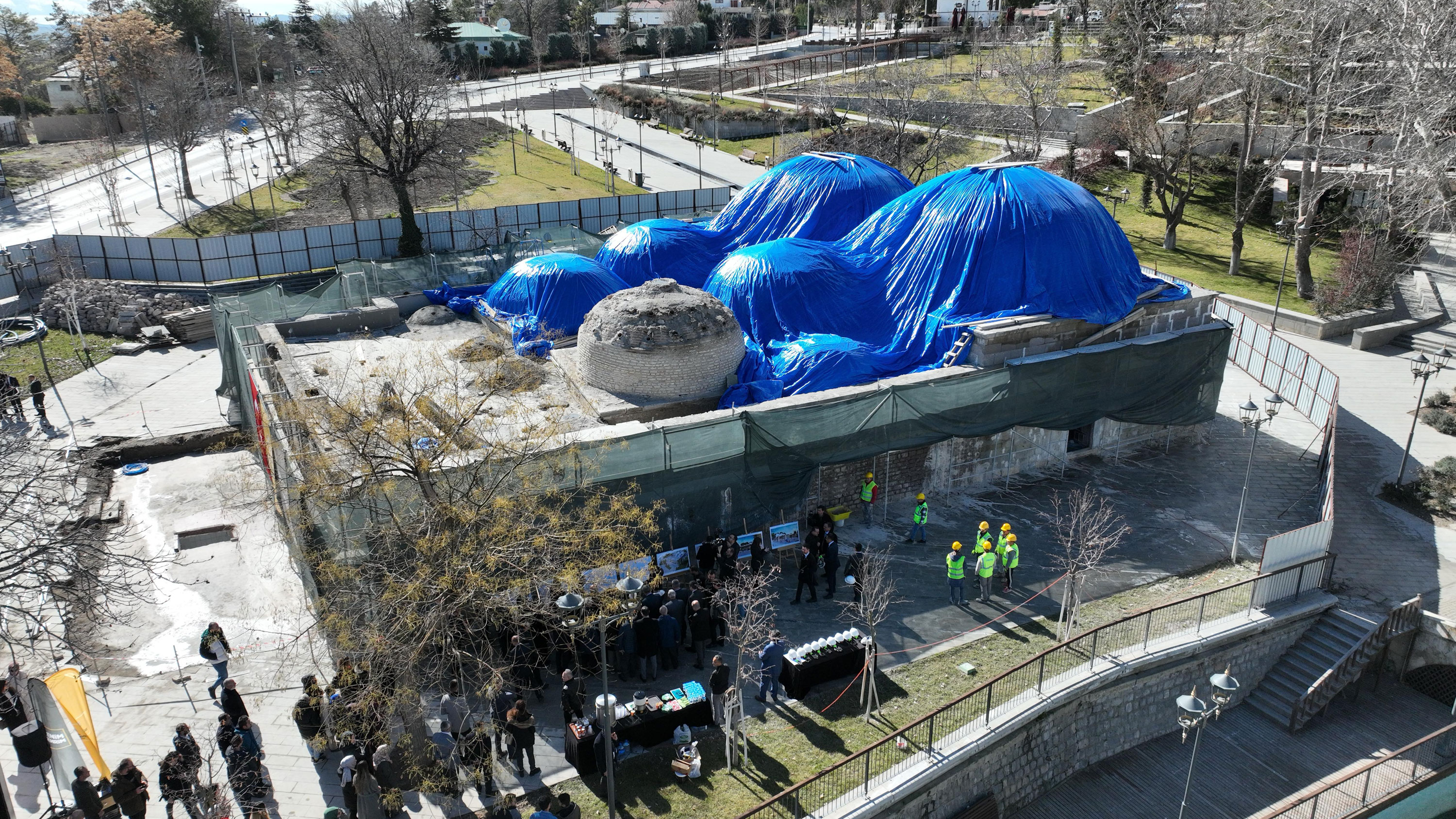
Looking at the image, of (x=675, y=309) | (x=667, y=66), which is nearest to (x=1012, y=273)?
(x=675, y=309)

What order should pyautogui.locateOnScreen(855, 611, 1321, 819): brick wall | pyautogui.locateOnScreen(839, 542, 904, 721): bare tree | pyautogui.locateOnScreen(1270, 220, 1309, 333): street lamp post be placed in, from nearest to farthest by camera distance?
pyautogui.locateOnScreen(855, 611, 1321, 819): brick wall → pyautogui.locateOnScreen(839, 542, 904, 721): bare tree → pyautogui.locateOnScreen(1270, 220, 1309, 333): street lamp post

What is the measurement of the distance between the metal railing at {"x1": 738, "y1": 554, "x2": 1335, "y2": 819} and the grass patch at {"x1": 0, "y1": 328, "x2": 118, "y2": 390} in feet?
83.2

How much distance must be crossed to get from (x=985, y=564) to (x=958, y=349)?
231 inches

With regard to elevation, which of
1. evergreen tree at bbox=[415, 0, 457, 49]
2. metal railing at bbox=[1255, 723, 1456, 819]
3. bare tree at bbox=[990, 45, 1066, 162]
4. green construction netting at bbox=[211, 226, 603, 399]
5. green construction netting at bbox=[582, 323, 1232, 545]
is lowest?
metal railing at bbox=[1255, 723, 1456, 819]

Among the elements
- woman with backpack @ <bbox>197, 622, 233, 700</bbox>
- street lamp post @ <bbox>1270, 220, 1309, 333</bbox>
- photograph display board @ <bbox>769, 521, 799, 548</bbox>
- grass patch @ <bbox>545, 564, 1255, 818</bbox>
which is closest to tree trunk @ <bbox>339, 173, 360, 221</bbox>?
woman with backpack @ <bbox>197, 622, 233, 700</bbox>

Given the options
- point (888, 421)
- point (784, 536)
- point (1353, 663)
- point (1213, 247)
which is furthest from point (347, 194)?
point (1353, 663)

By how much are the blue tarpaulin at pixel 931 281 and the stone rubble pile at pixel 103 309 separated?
1921 cm

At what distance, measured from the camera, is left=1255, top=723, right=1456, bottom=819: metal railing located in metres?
15.1

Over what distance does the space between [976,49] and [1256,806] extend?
57.7 m

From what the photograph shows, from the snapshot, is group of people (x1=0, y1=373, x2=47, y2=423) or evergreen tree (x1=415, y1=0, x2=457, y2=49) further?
evergreen tree (x1=415, y1=0, x2=457, y2=49)

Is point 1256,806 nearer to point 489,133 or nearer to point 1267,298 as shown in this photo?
point 1267,298

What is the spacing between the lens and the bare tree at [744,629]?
44.2 feet

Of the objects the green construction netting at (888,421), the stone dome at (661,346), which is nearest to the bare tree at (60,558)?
the green construction netting at (888,421)

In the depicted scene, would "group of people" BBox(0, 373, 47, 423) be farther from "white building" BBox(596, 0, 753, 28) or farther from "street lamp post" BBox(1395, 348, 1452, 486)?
"white building" BBox(596, 0, 753, 28)
